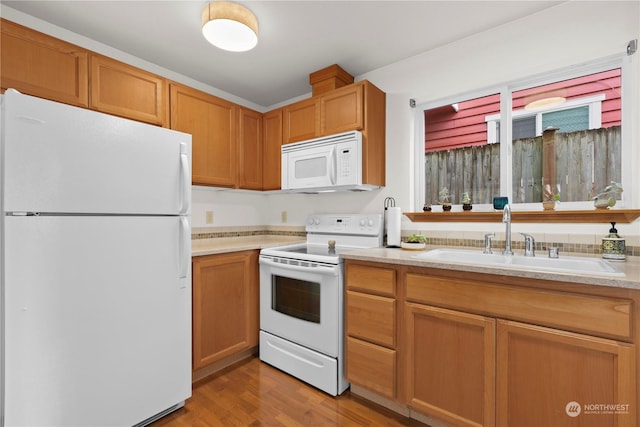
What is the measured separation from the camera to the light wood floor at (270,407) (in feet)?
5.40

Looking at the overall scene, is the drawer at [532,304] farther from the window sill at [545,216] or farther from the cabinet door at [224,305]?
the cabinet door at [224,305]

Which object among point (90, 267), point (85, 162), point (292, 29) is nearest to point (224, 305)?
point (90, 267)

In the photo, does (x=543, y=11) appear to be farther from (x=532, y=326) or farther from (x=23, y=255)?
(x=23, y=255)

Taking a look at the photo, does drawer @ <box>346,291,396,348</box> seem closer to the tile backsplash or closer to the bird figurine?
the tile backsplash

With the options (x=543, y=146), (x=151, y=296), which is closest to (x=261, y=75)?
(x=151, y=296)

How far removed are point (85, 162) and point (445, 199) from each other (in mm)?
2239

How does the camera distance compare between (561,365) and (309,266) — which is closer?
(561,365)

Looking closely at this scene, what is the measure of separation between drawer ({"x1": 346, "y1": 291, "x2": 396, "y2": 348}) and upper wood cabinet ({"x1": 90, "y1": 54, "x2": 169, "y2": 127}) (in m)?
1.90

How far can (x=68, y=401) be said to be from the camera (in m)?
1.32

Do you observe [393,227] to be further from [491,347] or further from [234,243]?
[234,243]

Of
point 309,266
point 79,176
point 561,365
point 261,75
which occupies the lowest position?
point 561,365

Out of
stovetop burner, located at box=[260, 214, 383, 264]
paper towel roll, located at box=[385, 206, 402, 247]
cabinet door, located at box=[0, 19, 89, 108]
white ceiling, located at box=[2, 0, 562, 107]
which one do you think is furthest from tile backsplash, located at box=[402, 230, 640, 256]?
cabinet door, located at box=[0, 19, 89, 108]

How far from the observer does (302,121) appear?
8.52ft

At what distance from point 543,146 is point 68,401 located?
2.98 m
